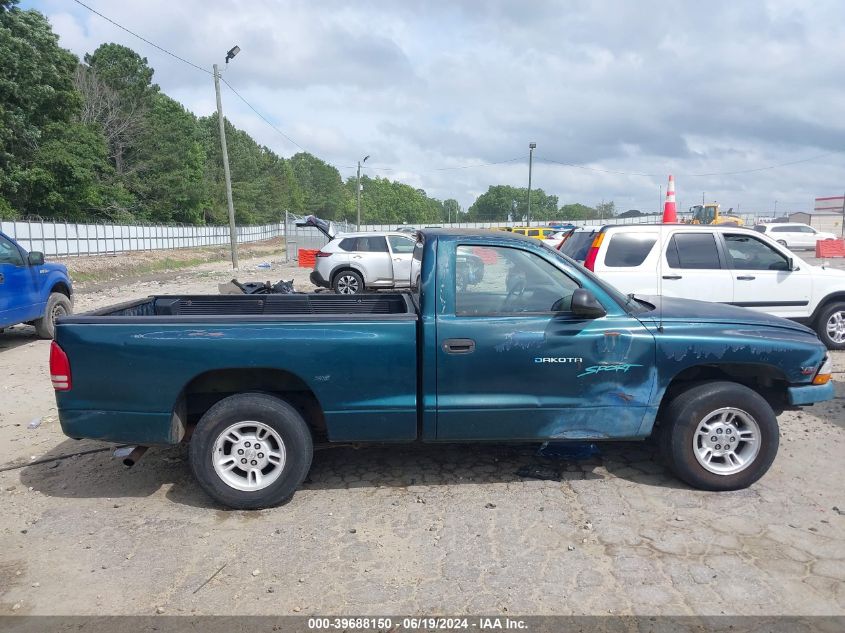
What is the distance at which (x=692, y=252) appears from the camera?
7824 millimetres

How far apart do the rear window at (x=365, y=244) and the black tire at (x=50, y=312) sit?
6844 millimetres

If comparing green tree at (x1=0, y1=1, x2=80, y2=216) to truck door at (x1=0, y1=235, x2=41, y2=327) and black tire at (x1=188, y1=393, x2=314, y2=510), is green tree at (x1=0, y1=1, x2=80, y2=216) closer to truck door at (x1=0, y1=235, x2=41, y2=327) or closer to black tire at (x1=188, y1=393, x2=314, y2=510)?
truck door at (x1=0, y1=235, x2=41, y2=327)

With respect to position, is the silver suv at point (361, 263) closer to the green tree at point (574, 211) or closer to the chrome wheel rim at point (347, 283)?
the chrome wheel rim at point (347, 283)

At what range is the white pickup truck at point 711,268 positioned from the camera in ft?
25.3

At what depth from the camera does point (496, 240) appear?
4223 millimetres

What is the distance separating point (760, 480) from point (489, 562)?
2.32 metres

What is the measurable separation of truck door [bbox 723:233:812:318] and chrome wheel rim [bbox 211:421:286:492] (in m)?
6.37

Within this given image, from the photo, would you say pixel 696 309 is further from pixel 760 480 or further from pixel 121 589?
pixel 121 589

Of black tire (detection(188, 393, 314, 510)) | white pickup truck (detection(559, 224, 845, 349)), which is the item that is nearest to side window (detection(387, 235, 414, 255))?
white pickup truck (detection(559, 224, 845, 349))

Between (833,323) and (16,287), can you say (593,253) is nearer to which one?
(833,323)

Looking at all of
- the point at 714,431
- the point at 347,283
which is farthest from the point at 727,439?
the point at 347,283

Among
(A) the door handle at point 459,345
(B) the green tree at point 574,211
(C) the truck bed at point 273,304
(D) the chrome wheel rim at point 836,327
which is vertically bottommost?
(D) the chrome wheel rim at point 836,327

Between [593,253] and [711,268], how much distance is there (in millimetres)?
1524

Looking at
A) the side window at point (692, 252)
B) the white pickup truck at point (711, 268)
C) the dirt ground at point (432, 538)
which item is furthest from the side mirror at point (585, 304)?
the side window at point (692, 252)
